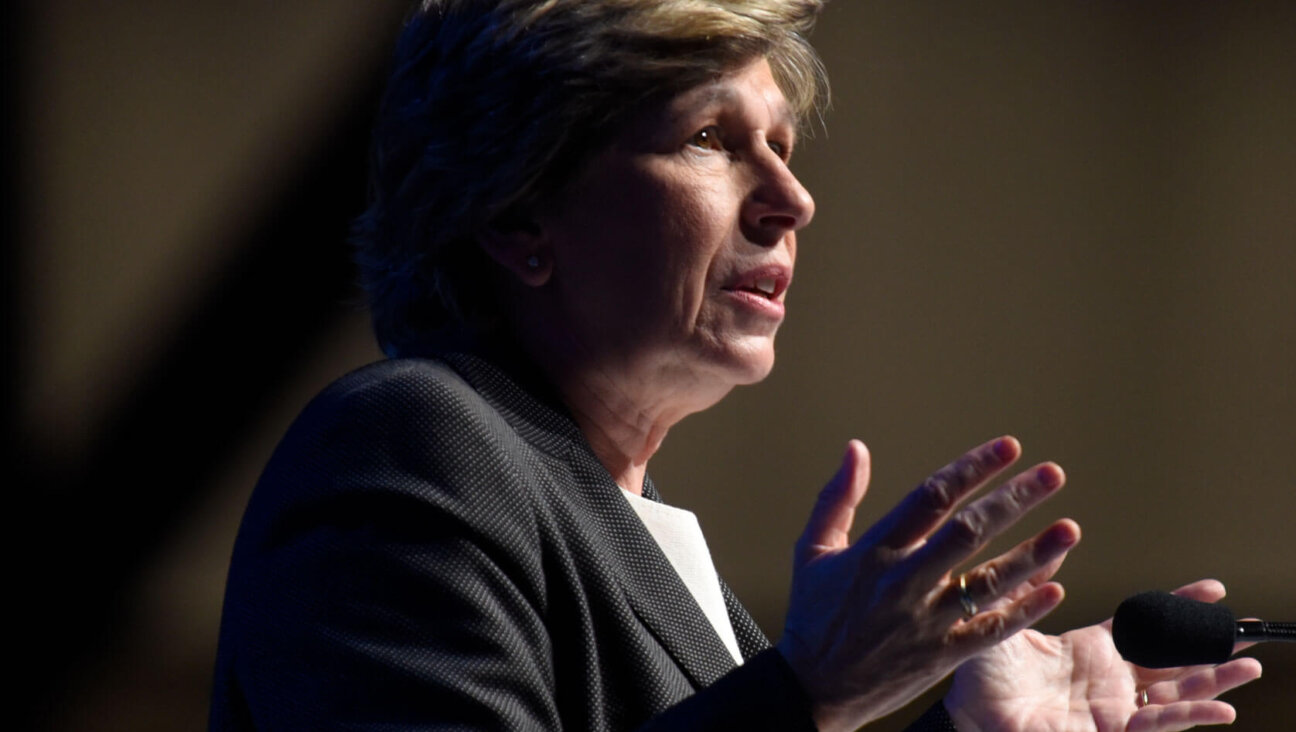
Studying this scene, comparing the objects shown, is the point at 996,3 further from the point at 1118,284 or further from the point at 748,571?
the point at 748,571

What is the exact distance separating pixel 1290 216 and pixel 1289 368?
393 mm

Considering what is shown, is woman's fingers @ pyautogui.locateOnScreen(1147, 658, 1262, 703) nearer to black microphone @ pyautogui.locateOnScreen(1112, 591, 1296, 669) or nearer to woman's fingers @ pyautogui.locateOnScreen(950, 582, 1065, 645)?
black microphone @ pyautogui.locateOnScreen(1112, 591, 1296, 669)

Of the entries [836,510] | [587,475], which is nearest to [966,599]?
[836,510]

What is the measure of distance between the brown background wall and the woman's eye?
168 centimetres

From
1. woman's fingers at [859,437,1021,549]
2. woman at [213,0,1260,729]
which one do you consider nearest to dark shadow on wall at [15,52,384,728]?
woman at [213,0,1260,729]

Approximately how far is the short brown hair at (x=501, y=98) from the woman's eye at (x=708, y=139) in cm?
5

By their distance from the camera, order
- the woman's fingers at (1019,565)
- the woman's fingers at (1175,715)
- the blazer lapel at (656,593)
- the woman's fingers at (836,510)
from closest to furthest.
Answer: the woman's fingers at (1019,565) → the woman's fingers at (836,510) → the blazer lapel at (656,593) → the woman's fingers at (1175,715)

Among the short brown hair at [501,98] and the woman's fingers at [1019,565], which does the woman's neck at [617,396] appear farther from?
the woman's fingers at [1019,565]

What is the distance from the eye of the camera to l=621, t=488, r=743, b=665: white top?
1.44 m

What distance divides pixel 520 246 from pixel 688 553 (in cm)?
37

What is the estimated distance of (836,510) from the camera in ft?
3.51

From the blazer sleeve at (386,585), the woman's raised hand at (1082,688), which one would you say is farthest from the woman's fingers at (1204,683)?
the blazer sleeve at (386,585)

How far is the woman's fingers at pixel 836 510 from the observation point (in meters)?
1.06

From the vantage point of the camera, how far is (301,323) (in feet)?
9.80
